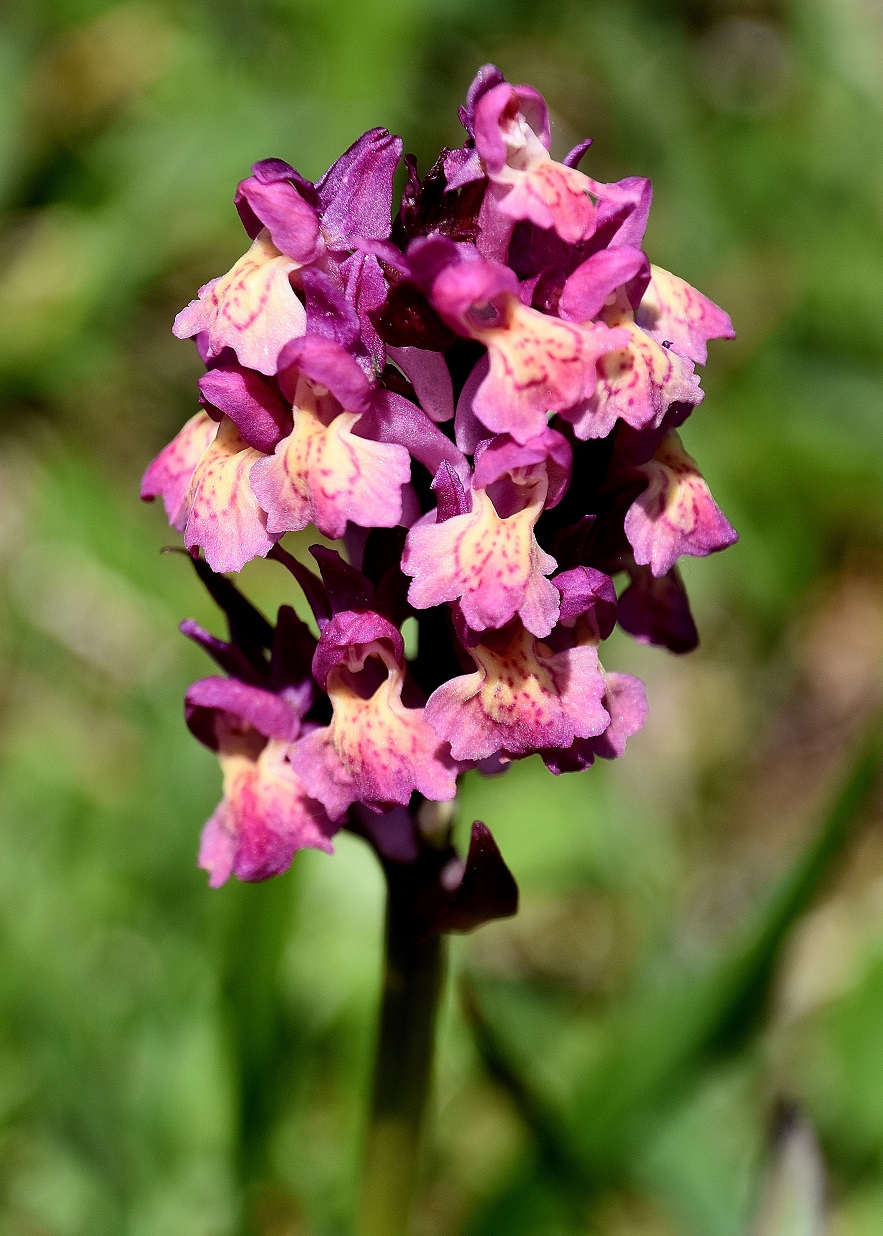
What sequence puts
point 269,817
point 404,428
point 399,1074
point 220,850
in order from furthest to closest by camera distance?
point 399,1074 → point 220,850 → point 269,817 → point 404,428

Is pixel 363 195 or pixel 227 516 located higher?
pixel 363 195

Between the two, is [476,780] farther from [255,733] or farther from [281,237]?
[281,237]

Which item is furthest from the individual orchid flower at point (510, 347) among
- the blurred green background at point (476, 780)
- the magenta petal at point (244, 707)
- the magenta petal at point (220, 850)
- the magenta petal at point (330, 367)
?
the blurred green background at point (476, 780)

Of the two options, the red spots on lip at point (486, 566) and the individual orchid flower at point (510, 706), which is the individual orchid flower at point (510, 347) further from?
the individual orchid flower at point (510, 706)

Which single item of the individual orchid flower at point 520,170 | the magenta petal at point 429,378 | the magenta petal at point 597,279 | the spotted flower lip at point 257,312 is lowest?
the magenta petal at point 429,378

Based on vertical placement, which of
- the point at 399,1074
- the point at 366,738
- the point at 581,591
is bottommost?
the point at 399,1074

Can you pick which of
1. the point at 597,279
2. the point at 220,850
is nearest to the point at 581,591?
the point at 597,279

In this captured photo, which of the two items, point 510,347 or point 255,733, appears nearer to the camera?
point 510,347
